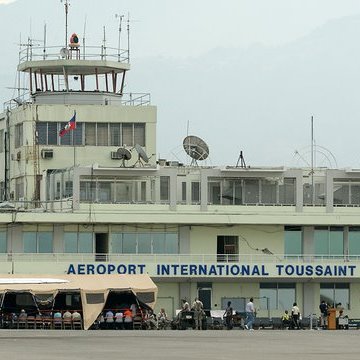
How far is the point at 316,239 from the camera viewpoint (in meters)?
83.6

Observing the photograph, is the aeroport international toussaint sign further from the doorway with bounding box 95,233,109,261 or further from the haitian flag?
the haitian flag

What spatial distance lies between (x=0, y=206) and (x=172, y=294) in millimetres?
9521

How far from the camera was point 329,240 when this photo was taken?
275ft

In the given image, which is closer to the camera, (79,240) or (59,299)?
(59,299)

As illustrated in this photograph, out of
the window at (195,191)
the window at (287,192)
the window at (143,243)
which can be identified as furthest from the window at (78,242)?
the window at (287,192)

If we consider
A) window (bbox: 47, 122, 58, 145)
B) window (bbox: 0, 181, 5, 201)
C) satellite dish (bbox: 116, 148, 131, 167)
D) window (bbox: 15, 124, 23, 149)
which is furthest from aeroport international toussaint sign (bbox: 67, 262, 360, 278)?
window (bbox: 0, 181, 5, 201)

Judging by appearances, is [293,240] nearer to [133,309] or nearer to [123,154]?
[123,154]

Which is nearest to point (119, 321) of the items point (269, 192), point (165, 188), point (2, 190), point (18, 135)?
point (165, 188)

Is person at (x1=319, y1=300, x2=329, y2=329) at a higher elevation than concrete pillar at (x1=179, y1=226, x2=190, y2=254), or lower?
lower

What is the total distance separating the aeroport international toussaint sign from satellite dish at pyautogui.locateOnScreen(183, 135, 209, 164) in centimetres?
1031

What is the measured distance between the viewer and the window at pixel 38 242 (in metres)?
80.6

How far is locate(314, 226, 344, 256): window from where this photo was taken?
Answer: 8362 centimetres

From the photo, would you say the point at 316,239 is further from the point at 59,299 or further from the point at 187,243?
the point at 59,299
